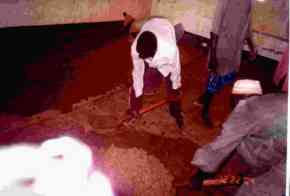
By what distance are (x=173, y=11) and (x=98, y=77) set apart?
8.91 feet

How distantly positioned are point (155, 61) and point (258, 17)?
3636 mm

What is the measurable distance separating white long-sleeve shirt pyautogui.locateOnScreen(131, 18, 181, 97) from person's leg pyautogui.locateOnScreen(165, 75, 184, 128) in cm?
14

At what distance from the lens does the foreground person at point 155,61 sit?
5.54 m

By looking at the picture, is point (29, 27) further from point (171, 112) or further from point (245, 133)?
point (245, 133)

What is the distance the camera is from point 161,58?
18.3 ft

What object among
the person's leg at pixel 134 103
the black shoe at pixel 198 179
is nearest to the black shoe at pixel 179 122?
the person's leg at pixel 134 103

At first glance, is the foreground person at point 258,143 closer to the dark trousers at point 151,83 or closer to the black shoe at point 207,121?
the dark trousers at point 151,83

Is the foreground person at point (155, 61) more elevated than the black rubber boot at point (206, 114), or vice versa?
the foreground person at point (155, 61)

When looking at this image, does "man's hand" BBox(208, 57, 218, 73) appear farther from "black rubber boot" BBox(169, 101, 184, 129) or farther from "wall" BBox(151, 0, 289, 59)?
"wall" BBox(151, 0, 289, 59)

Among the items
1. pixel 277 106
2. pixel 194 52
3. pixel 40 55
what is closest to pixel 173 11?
pixel 194 52

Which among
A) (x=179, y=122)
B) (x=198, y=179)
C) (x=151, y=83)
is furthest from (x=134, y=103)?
(x=198, y=179)

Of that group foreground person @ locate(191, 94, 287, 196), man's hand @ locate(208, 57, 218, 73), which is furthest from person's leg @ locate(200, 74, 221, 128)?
foreground person @ locate(191, 94, 287, 196)

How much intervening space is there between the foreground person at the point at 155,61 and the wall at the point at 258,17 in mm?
2891

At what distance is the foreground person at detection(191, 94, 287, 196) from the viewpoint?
395 centimetres
